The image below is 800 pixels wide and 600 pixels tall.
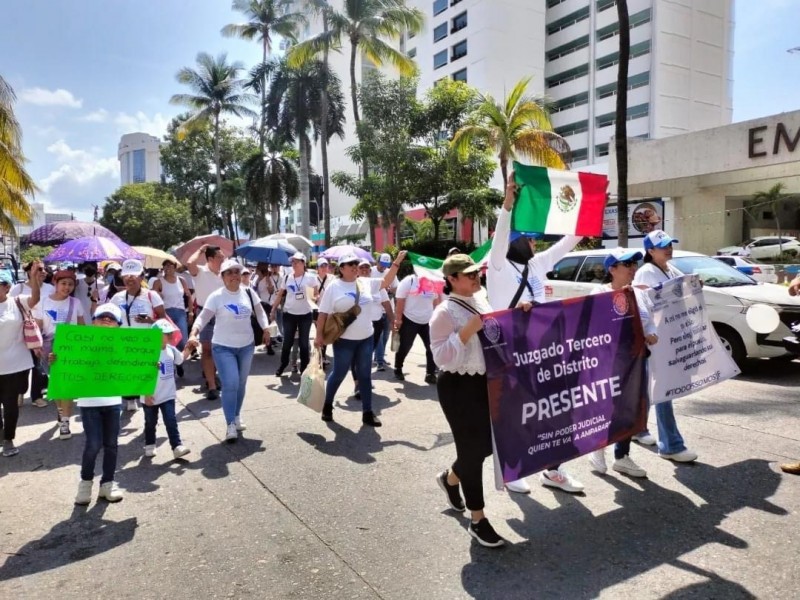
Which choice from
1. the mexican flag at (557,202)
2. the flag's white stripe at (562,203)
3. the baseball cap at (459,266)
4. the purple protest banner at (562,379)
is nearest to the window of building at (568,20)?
the mexican flag at (557,202)

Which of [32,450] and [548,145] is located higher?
[548,145]

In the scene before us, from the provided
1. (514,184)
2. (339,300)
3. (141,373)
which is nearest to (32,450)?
(141,373)

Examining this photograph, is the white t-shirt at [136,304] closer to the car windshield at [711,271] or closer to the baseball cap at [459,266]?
the baseball cap at [459,266]

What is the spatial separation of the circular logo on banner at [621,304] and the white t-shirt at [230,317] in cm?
343

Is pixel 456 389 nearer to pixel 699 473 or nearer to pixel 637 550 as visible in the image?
pixel 637 550

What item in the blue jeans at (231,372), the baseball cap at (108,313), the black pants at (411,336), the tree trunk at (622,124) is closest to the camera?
the baseball cap at (108,313)

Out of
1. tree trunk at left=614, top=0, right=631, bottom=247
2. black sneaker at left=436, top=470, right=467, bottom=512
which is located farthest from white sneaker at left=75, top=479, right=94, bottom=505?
tree trunk at left=614, top=0, right=631, bottom=247

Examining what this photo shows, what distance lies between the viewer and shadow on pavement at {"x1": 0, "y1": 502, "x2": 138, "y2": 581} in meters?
3.48

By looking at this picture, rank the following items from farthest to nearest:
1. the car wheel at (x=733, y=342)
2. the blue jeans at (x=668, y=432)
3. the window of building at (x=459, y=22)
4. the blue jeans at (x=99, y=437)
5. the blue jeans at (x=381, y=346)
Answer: the window of building at (x=459, y=22) → the blue jeans at (x=381, y=346) → the car wheel at (x=733, y=342) → the blue jeans at (x=668, y=432) → the blue jeans at (x=99, y=437)

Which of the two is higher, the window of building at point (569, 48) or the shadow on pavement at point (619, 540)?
the window of building at point (569, 48)

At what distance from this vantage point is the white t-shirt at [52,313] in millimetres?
6195

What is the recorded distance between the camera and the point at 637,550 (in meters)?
3.47

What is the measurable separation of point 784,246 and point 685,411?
2220cm

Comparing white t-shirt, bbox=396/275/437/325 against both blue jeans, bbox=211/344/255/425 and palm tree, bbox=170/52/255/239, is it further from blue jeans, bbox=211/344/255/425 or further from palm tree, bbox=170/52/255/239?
palm tree, bbox=170/52/255/239
